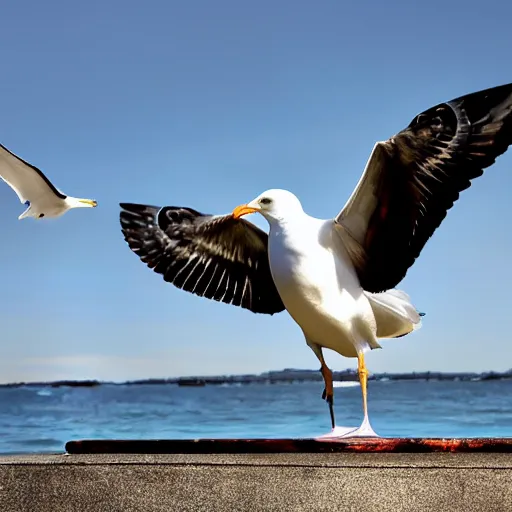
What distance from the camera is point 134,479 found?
8.29 ft

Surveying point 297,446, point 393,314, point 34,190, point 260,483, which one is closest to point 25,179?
point 34,190

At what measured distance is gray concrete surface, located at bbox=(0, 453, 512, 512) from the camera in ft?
7.68

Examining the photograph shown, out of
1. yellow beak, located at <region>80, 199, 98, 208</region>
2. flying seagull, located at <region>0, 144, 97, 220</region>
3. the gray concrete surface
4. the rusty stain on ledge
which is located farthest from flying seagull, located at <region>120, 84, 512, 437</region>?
flying seagull, located at <region>0, 144, 97, 220</region>

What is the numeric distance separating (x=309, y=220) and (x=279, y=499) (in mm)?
1216

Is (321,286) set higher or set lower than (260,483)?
higher

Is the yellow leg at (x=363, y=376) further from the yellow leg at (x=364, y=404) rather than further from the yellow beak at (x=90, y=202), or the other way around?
the yellow beak at (x=90, y=202)

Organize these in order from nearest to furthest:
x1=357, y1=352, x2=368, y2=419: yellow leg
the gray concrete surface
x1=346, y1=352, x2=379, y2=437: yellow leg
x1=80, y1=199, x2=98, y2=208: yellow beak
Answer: the gray concrete surface
x1=346, y1=352, x2=379, y2=437: yellow leg
x1=357, y1=352, x2=368, y2=419: yellow leg
x1=80, y1=199, x2=98, y2=208: yellow beak

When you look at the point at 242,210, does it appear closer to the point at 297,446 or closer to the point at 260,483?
the point at 297,446

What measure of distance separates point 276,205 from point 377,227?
39 cm

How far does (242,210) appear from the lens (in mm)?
3336

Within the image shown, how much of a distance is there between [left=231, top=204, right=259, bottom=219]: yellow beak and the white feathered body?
0.11m

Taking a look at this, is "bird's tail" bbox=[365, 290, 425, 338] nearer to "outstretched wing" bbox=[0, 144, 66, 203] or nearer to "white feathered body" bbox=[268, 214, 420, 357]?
"white feathered body" bbox=[268, 214, 420, 357]

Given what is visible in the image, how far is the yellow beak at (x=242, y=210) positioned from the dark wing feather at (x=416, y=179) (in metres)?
0.33

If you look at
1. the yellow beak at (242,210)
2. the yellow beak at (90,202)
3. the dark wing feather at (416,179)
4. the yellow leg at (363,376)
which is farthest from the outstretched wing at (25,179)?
the yellow leg at (363,376)
